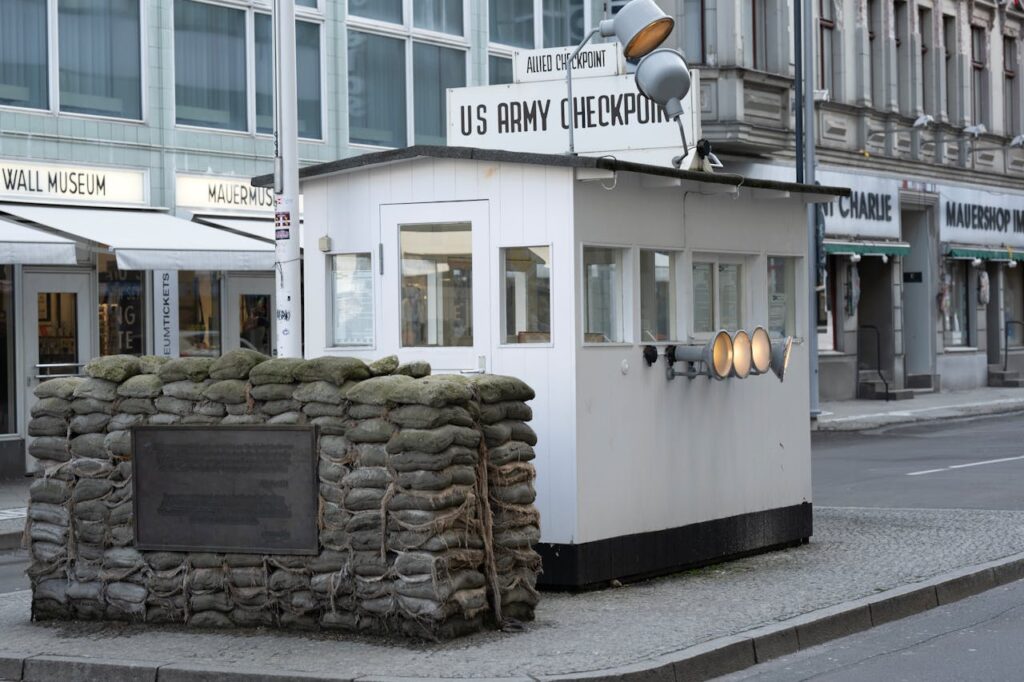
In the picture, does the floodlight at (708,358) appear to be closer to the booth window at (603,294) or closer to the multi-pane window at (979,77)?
the booth window at (603,294)

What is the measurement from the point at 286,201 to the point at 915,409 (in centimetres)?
2051

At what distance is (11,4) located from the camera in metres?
19.1

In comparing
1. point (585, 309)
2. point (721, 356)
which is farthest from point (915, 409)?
point (585, 309)

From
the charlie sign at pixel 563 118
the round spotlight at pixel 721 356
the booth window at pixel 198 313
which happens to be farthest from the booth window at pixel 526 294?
the booth window at pixel 198 313

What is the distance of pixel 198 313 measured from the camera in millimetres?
21312

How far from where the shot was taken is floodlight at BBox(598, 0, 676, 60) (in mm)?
11203

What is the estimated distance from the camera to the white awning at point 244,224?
20.5m

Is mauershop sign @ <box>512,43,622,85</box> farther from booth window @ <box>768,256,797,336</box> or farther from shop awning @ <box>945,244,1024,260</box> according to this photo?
shop awning @ <box>945,244,1024,260</box>

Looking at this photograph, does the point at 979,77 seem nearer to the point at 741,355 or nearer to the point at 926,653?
the point at 741,355

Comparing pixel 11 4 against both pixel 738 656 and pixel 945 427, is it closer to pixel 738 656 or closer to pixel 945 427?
pixel 738 656

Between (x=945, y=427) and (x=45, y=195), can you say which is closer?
(x=45, y=195)

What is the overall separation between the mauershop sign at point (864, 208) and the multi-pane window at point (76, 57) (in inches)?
639

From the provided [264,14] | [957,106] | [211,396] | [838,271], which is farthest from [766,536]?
[957,106]

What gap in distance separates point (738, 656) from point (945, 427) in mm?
20930
